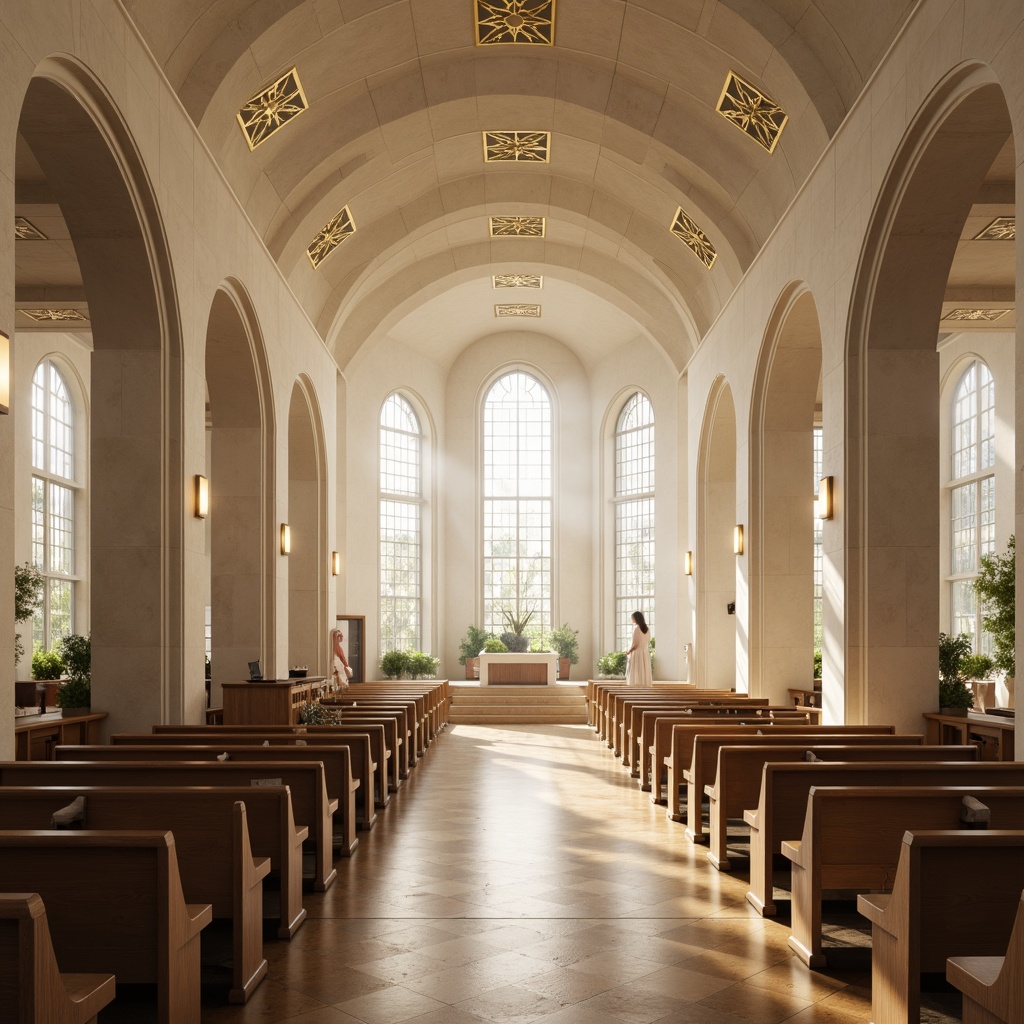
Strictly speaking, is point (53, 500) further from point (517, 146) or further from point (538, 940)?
point (538, 940)

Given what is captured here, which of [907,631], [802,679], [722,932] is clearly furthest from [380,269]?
[722,932]

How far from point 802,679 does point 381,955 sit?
27.1 feet

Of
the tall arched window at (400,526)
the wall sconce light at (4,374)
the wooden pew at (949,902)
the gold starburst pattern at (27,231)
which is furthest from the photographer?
the tall arched window at (400,526)

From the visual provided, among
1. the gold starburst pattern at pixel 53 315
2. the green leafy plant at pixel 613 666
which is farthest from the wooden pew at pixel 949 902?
the green leafy plant at pixel 613 666

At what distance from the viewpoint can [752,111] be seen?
33.3 ft

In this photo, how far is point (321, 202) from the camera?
40.2ft

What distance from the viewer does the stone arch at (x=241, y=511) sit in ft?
37.6

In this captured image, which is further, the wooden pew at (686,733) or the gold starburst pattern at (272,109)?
the gold starburst pattern at (272,109)

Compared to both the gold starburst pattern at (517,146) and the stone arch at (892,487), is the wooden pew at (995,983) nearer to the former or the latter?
the stone arch at (892,487)

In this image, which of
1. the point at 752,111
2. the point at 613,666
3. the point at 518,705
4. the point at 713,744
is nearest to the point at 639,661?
the point at 518,705

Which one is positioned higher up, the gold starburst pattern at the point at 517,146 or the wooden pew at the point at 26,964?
the gold starburst pattern at the point at 517,146

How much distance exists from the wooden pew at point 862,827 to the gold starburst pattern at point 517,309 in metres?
17.6

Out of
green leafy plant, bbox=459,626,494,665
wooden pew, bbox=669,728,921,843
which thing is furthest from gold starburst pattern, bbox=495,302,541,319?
wooden pew, bbox=669,728,921,843

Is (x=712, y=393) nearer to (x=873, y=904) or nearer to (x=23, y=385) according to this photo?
(x=23, y=385)
